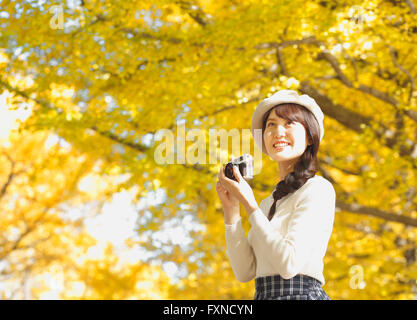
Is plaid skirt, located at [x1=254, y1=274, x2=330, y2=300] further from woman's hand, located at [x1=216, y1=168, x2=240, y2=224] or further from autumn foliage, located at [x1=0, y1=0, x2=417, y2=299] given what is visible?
autumn foliage, located at [x1=0, y1=0, x2=417, y2=299]

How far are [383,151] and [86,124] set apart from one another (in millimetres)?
Answer: 5144

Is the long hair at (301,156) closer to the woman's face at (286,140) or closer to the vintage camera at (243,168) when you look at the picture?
the woman's face at (286,140)

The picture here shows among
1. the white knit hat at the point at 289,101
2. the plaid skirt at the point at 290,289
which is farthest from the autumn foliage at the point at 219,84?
the plaid skirt at the point at 290,289

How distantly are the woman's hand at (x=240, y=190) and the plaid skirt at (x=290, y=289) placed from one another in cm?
28

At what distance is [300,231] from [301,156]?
0.44 m

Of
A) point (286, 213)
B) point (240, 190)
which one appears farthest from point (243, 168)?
point (286, 213)

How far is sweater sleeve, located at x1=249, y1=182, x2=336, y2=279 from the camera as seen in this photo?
158cm

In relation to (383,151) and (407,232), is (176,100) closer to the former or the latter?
(383,151)

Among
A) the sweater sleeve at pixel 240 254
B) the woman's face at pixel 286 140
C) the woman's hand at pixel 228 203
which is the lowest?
the sweater sleeve at pixel 240 254

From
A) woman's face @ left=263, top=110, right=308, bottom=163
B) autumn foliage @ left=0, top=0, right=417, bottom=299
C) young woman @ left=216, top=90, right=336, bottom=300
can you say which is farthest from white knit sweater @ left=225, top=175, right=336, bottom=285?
autumn foliage @ left=0, top=0, right=417, bottom=299

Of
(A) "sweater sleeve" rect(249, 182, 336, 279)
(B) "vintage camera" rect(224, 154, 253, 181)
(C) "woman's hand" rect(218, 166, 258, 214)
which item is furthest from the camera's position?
(B) "vintage camera" rect(224, 154, 253, 181)

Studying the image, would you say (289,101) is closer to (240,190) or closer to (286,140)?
(286,140)

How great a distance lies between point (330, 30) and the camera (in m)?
4.74

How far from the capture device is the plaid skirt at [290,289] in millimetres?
1633
